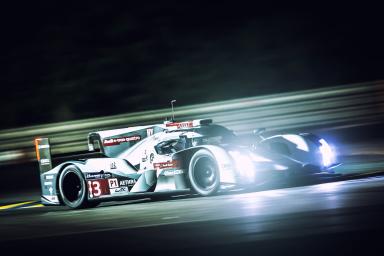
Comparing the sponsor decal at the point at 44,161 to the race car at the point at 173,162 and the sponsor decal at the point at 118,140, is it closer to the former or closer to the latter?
the race car at the point at 173,162

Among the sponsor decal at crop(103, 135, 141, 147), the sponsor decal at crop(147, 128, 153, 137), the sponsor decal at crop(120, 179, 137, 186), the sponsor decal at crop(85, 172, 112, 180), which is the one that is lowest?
the sponsor decal at crop(120, 179, 137, 186)

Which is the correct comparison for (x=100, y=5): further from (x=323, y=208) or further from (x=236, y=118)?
(x=323, y=208)

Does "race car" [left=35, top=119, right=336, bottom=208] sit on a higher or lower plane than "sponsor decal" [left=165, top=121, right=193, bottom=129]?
lower

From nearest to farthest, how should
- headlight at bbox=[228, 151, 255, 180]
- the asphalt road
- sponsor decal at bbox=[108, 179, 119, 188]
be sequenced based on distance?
1. the asphalt road
2. headlight at bbox=[228, 151, 255, 180]
3. sponsor decal at bbox=[108, 179, 119, 188]

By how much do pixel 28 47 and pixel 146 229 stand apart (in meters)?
19.6

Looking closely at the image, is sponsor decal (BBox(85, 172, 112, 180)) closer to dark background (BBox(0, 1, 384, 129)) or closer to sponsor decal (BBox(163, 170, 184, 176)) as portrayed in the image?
sponsor decal (BBox(163, 170, 184, 176))

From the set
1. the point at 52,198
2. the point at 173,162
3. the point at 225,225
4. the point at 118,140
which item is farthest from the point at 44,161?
the point at 225,225

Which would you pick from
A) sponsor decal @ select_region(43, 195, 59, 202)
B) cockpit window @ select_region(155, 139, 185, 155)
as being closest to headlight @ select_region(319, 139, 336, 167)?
cockpit window @ select_region(155, 139, 185, 155)

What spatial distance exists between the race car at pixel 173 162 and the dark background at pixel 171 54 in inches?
416

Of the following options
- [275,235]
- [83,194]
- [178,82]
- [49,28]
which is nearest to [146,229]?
[275,235]

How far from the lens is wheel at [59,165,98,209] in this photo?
37.3ft

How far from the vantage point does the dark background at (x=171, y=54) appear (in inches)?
884

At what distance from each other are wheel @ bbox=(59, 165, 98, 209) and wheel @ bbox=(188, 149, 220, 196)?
6.06ft

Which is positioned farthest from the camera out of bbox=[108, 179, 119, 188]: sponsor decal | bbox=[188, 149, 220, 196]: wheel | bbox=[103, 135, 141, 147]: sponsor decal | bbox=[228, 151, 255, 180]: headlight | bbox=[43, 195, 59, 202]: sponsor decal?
bbox=[43, 195, 59, 202]: sponsor decal
